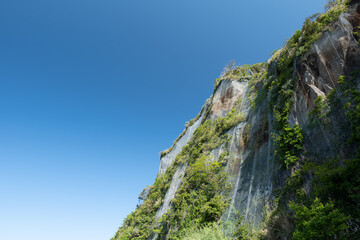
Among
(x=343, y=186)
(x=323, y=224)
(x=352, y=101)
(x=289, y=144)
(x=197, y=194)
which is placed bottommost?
(x=323, y=224)

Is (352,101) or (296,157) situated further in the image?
(296,157)

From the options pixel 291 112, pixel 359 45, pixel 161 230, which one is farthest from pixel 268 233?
pixel 161 230

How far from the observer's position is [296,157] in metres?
7.55

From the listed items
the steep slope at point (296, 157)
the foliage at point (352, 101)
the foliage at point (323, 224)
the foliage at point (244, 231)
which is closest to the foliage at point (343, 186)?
the steep slope at point (296, 157)

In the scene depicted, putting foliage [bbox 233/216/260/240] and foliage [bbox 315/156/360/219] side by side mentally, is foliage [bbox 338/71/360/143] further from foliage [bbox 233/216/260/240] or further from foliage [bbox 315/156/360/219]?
foliage [bbox 233/216/260/240]

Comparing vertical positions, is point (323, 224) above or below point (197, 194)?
below

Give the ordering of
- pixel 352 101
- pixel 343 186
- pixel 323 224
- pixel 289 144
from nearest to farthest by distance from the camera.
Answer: pixel 323 224, pixel 343 186, pixel 352 101, pixel 289 144

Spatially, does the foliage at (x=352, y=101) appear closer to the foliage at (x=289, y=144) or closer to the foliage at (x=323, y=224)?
the foliage at (x=289, y=144)

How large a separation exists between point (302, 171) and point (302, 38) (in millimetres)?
6635

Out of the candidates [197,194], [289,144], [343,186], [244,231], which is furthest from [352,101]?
[197,194]

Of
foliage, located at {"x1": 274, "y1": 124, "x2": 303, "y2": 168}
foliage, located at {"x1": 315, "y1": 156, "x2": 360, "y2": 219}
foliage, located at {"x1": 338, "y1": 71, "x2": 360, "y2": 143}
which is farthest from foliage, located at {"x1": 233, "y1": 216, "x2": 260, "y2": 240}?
foliage, located at {"x1": 338, "y1": 71, "x2": 360, "y2": 143}

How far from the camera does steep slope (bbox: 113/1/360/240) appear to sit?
5.43 meters

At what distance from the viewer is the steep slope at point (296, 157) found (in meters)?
5.43

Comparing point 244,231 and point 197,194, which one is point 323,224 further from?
point 197,194
